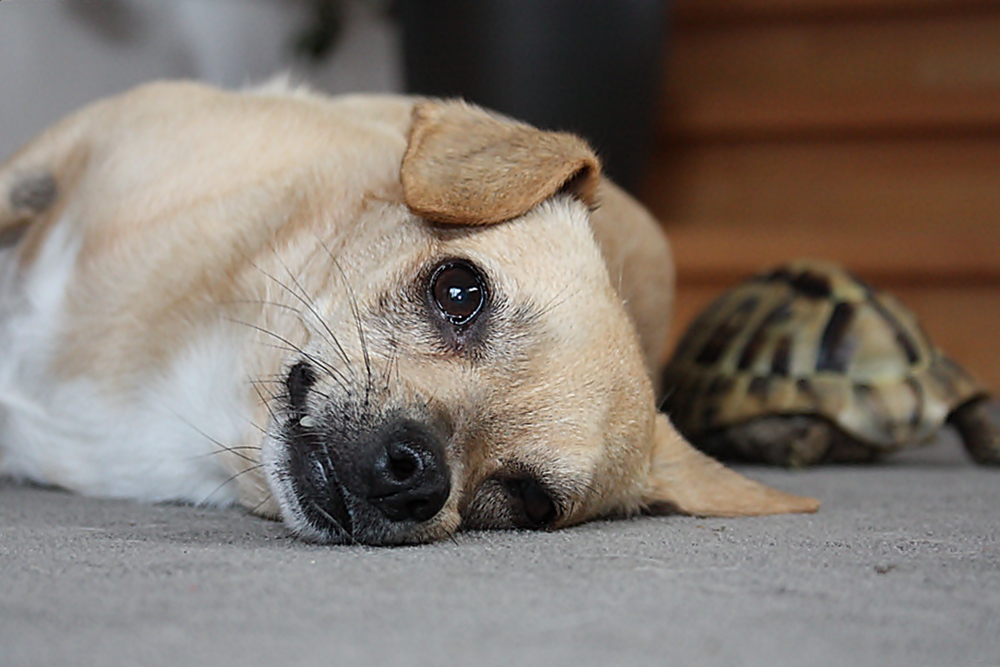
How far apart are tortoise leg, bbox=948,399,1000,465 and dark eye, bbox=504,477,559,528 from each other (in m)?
1.76

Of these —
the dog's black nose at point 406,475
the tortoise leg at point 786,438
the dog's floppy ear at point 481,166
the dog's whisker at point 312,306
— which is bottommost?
the tortoise leg at point 786,438

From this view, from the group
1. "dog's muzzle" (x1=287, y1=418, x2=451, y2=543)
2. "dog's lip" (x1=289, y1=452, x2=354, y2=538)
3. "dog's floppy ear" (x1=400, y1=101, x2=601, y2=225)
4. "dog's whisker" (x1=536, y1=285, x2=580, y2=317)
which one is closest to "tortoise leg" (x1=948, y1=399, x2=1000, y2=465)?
"dog's floppy ear" (x1=400, y1=101, x2=601, y2=225)

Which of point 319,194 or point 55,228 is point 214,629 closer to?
point 319,194

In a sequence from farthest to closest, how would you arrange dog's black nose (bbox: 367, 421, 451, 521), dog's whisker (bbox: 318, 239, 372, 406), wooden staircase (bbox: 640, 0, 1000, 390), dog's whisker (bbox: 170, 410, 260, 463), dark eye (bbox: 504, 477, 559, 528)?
1. wooden staircase (bbox: 640, 0, 1000, 390)
2. dog's whisker (bbox: 170, 410, 260, 463)
3. dark eye (bbox: 504, 477, 559, 528)
4. dog's whisker (bbox: 318, 239, 372, 406)
5. dog's black nose (bbox: 367, 421, 451, 521)

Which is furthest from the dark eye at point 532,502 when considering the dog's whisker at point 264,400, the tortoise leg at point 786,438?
the tortoise leg at point 786,438

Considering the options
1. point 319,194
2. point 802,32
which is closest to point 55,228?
point 319,194

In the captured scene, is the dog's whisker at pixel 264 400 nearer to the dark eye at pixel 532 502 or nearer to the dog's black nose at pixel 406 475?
the dog's black nose at pixel 406 475

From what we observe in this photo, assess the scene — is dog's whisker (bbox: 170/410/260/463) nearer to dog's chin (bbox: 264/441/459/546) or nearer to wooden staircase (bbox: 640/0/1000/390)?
dog's chin (bbox: 264/441/459/546)

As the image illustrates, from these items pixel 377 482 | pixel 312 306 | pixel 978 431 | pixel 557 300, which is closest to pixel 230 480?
pixel 312 306

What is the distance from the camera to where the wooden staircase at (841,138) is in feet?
15.4

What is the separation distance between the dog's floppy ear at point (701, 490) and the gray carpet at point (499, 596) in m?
0.19

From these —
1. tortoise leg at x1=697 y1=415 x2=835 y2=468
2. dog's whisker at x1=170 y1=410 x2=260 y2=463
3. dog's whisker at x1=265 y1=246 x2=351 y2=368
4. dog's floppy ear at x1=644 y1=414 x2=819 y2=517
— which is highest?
dog's whisker at x1=265 y1=246 x2=351 y2=368

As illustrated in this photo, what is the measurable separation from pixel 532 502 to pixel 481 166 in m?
0.56

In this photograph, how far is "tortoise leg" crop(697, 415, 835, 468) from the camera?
272 centimetres
